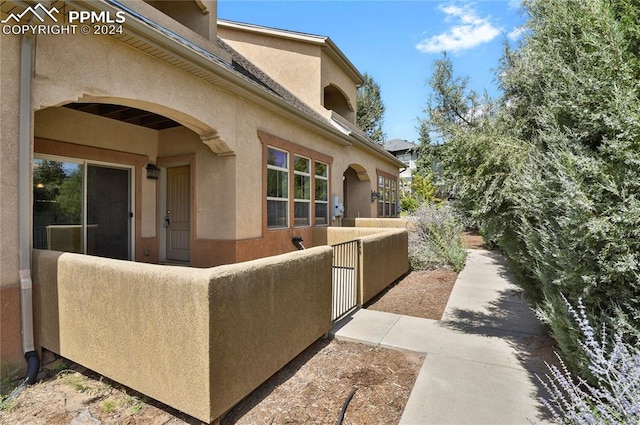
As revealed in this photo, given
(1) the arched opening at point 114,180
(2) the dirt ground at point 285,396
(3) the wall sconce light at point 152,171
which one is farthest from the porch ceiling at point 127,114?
(2) the dirt ground at point 285,396

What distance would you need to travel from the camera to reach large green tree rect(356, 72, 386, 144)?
32.0 m

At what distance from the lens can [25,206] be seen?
343cm

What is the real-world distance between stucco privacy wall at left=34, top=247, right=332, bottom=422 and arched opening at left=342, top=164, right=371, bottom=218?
11024 millimetres

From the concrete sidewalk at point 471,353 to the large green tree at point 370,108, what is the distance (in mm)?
27546

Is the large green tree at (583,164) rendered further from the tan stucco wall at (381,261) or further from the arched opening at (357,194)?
the arched opening at (357,194)

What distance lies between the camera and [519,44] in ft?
14.8

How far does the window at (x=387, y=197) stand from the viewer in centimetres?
1633

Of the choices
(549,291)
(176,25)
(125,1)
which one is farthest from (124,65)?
(549,291)

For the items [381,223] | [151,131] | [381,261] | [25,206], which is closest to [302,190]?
[381,223]

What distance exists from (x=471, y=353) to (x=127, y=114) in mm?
7728

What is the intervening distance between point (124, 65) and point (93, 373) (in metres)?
4.04

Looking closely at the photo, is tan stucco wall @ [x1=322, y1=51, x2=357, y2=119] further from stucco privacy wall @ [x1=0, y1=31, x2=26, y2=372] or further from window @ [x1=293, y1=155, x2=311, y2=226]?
stucco privacy wall @ [x1=0, y1=31, x2=26, y2=372]

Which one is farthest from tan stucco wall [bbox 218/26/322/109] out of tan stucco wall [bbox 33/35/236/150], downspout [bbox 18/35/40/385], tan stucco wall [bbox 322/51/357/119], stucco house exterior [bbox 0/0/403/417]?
downspout [bbox 18/35/40/385]

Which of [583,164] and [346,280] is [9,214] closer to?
[346,280]
